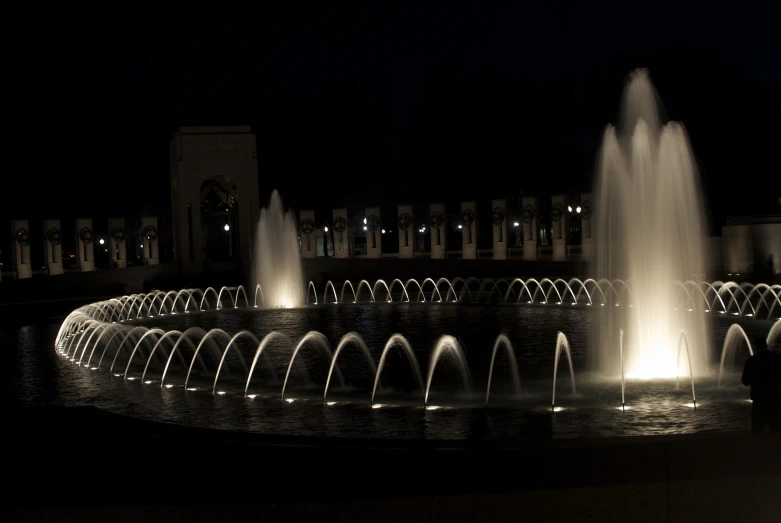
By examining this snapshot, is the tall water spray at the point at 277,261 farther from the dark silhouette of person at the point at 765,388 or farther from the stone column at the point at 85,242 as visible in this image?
the dark silhouette of person at the point at 765,388

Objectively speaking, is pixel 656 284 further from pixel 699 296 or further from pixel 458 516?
pixel 458 516

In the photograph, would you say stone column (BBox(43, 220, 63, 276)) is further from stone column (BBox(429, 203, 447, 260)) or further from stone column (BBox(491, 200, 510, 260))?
stone column (BBox(491, 200, 510, 260))

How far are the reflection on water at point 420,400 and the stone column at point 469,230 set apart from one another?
24.0 m

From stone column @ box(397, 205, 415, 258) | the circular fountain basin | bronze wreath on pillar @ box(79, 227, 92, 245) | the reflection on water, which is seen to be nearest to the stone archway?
bronze wreath on pillar @ box(79, 227, 92, 245)

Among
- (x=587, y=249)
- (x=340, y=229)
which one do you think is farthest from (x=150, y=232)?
(x=587, y=249)

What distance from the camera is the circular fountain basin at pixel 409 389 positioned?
357 inches

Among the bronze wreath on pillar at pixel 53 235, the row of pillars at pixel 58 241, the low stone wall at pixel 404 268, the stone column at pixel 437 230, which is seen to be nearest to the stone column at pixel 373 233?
the low stone wall at pixel 404 268

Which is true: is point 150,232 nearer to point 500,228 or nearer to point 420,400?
point 500,228

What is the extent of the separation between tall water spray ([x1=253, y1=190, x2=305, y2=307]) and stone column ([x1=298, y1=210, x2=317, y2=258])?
603cm

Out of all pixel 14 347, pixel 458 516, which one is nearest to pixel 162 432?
Result: pixel 458 516

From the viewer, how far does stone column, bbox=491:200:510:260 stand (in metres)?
40.3

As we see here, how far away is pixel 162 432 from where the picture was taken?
739cm

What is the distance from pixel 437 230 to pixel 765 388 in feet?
117

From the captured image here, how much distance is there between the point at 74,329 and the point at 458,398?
12312mm
